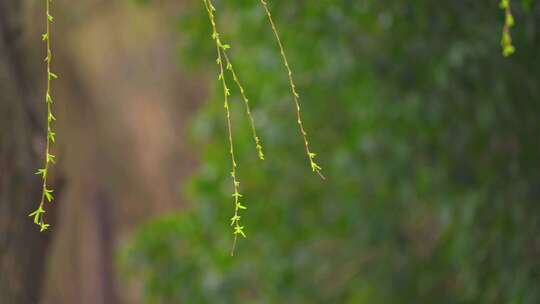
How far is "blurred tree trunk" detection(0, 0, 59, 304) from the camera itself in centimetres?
311

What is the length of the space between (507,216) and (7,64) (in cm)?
208

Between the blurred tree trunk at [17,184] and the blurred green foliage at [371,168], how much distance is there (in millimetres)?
1265

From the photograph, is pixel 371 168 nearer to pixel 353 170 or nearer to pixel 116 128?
pixel 353 170

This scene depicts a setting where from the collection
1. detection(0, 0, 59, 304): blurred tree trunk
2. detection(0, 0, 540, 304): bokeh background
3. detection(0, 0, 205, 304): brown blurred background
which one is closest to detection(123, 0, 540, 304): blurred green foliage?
detection(0, 0, 540, 304): bokeh background

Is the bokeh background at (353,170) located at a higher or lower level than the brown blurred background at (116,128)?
higher

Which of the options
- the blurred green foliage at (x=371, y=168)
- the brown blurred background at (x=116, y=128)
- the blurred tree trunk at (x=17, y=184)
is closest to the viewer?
the blurred tree trunk at (x=17, y=184)

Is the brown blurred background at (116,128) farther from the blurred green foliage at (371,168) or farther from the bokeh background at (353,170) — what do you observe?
the blurred green foliage at (371,168)

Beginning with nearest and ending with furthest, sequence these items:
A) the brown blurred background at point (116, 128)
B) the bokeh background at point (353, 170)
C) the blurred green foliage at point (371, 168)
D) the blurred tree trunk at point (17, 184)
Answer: the blurred tree trunk at point (17, 184) < the bokeh background at point (353, 170) < the blurred green foliage at point (371, 168) < the brown blurred background at point (116, 128)

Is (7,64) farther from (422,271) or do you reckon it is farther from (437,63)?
(422,271)

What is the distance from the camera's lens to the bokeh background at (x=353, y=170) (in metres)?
3.93

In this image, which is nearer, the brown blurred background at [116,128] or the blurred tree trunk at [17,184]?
the blurred tree trunk at [17,184]

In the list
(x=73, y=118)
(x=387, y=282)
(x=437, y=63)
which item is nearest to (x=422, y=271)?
(x=387, y=282)

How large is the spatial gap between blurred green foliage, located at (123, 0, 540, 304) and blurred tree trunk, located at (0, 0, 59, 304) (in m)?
1.26

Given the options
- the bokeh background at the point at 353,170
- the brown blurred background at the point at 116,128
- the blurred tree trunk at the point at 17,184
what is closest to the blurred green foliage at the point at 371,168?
the bokeh background at the point at 353,170
